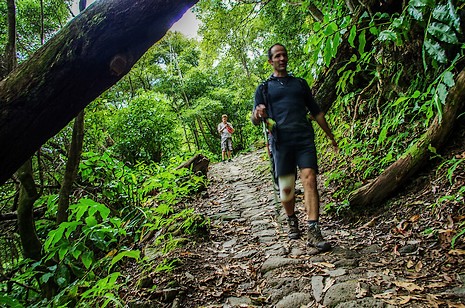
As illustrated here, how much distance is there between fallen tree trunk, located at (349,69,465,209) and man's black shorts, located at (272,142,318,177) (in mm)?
852

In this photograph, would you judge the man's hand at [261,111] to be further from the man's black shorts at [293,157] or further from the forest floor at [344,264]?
the forest floor at [344,264]

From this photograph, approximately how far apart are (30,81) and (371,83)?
4.99m

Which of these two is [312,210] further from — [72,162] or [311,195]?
[72,162]

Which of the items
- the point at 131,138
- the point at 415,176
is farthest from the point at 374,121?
the point at 131,138

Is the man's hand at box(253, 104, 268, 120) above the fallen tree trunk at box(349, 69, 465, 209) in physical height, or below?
above

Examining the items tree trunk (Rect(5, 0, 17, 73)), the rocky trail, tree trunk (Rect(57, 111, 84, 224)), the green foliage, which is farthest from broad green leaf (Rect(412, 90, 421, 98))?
the green foliage

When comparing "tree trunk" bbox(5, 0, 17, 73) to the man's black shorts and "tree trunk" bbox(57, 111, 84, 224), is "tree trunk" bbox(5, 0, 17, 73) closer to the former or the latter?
"tree trunk" bbox(57, 111, 84, 224)

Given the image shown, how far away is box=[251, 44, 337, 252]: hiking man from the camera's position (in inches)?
131

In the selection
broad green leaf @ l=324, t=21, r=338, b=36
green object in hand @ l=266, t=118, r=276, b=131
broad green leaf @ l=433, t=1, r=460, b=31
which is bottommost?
green object in hand @ l=266, t=118, r=276, b=131

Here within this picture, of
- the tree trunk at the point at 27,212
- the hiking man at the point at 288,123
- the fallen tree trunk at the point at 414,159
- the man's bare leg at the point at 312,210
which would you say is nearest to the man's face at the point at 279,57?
the hiking man at the point at 288,123

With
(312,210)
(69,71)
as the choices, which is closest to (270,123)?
(312,210)

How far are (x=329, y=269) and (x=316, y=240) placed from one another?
1.63 ft

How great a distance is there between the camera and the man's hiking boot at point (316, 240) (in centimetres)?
297

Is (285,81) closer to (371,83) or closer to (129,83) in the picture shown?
(371,83)
